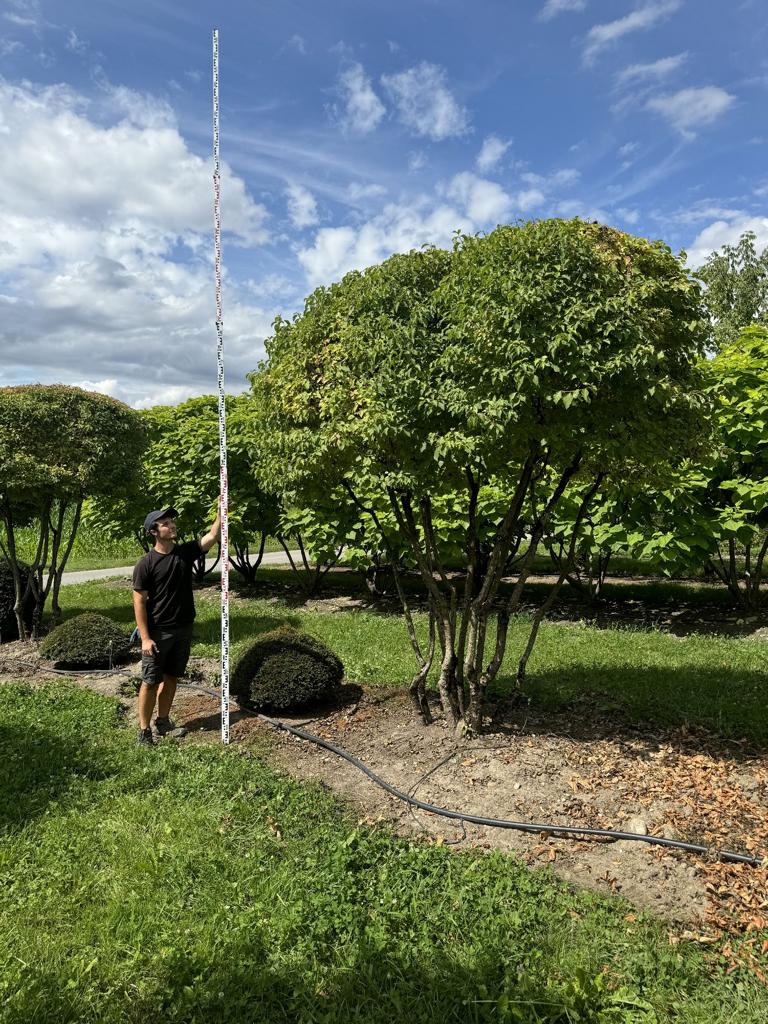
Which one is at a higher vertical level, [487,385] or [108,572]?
[487,385]

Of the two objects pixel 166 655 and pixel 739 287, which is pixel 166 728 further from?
pixel 739 287

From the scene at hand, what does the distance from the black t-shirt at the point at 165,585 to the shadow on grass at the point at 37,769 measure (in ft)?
3.45

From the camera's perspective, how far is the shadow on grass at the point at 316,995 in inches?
100

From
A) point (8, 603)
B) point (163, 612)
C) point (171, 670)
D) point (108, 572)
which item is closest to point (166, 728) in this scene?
point (171, 670)

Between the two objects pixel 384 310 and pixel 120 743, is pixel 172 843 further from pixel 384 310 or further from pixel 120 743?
pixel 384 310

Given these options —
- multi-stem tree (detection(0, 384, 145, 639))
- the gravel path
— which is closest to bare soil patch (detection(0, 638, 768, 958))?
multi-stem tree (detection(0, 384, 145, 639))

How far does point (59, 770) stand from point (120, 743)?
0.59 m

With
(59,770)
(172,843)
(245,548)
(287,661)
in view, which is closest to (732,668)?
(287,661)

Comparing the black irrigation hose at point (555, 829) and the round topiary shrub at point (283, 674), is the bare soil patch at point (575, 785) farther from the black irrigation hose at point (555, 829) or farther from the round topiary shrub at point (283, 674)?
the round topiary shrub at point (283, 674)

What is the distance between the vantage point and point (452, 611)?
5.30 m

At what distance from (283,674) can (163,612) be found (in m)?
1.12

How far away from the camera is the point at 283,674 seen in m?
5.77

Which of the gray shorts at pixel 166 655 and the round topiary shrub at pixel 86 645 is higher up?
the gray shorts at pixel 166 655

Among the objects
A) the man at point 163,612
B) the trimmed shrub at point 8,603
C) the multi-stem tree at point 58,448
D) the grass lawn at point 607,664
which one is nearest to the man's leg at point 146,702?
the man at point 163,612
